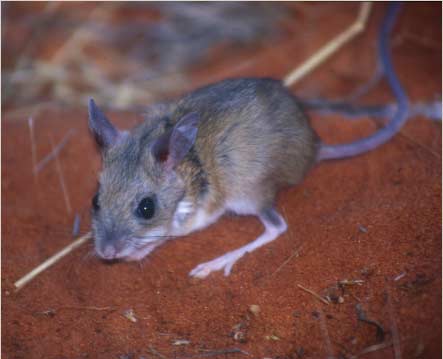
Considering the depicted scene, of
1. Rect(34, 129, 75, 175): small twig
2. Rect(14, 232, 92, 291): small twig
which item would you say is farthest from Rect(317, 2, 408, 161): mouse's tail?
Rect(34, 129, 75, 175): small twig

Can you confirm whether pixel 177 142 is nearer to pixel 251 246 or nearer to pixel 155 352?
pixel 251 246

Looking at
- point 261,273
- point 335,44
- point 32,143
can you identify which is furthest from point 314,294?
point 335,44

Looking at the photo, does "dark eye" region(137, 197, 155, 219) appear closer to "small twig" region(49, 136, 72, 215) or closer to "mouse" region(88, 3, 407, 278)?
"mouse" region(88, 3, 407, 278)

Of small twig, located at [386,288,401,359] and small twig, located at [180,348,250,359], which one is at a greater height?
small twig, located at [386,288,401,359]

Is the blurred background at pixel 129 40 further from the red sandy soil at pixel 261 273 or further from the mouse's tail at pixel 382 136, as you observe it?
the mouse's tail at pixel 382 136

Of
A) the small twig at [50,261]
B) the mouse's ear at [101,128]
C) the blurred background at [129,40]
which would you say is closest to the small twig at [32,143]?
the small twig at [50,261]

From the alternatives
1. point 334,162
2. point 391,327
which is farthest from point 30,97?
point 391,327
